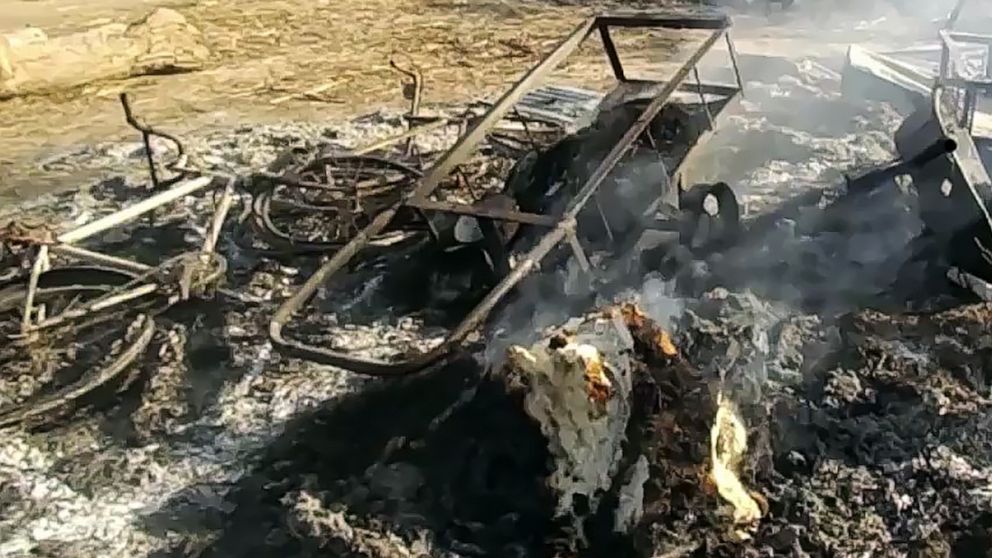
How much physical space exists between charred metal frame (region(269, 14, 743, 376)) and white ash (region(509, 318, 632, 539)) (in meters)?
0.41

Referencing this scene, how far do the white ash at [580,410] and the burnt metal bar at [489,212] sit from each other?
0.83 m

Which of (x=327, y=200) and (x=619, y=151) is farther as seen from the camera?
(x=327, y=200)

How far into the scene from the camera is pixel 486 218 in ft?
18.6

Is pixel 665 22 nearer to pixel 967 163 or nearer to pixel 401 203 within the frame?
pixel 967 163

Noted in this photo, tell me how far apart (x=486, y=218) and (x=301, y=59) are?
636 centimetres

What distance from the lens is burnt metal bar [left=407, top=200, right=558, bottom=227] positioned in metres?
5.39

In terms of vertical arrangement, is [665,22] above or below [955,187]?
above

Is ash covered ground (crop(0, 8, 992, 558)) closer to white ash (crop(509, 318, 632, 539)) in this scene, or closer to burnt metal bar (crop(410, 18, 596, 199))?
white ash (crop(509, 318, 632, 539))

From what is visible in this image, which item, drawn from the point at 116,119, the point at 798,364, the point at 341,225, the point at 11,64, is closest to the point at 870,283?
the point at 798,364

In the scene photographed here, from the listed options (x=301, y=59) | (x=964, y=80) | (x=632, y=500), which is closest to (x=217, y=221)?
(x=632, y=500)

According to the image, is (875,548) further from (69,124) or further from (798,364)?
(69,124)

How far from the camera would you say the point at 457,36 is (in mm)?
11930

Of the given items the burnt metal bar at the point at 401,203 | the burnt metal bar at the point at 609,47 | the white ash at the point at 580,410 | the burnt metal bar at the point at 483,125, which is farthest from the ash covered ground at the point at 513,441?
the burnt metal bar at the point at 609,47

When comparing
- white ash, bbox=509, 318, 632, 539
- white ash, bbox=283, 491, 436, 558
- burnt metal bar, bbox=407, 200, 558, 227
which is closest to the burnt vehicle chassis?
burnt metal bar, bbox=407, 200, 558, 227
